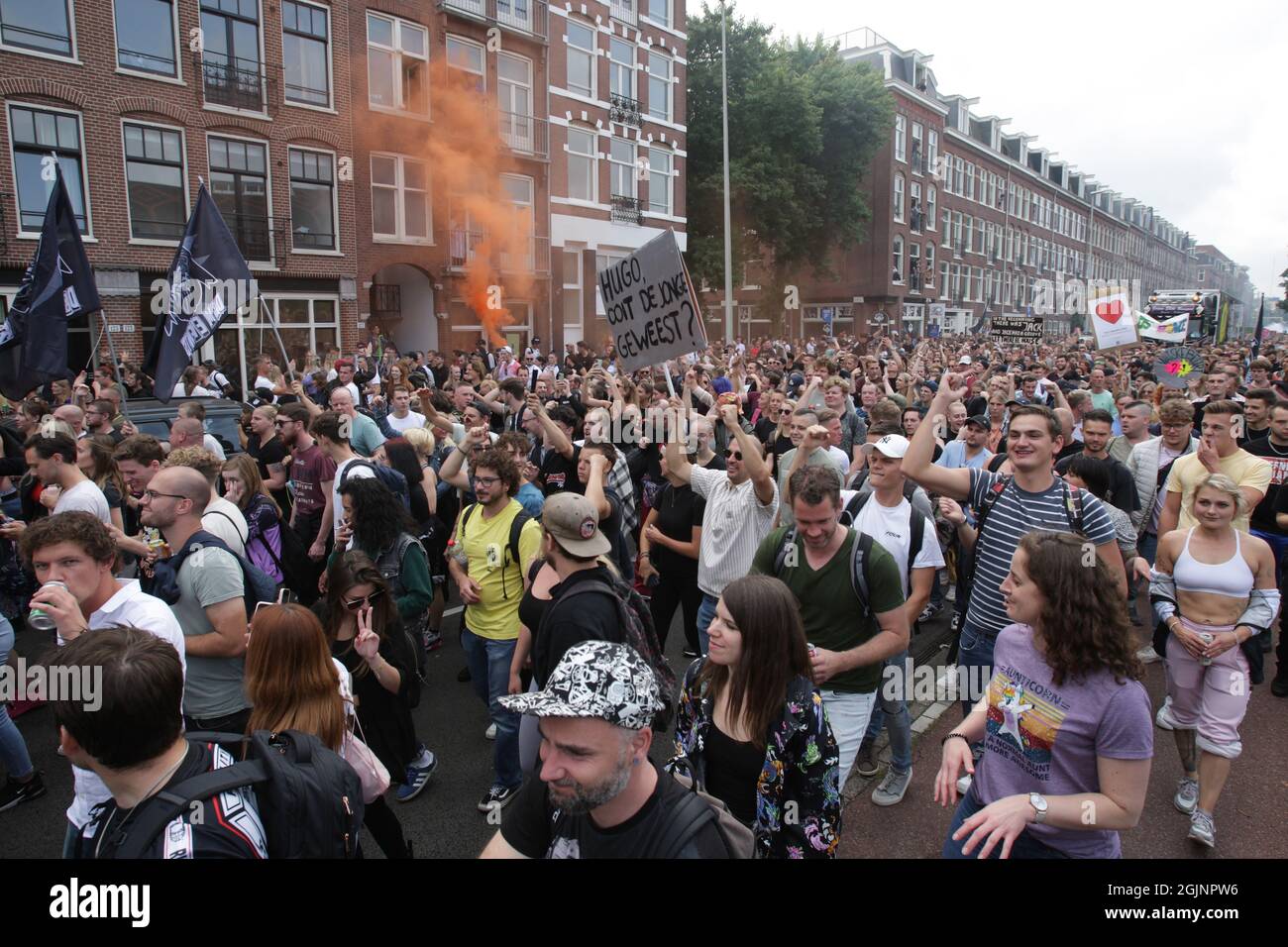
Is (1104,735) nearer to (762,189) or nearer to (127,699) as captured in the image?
(127,699)

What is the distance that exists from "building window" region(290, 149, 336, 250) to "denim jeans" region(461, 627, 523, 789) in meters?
18.8

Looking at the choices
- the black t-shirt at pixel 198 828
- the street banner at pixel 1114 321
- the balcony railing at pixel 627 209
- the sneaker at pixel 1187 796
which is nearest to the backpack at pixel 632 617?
the black t-shirt at pixel 198 828

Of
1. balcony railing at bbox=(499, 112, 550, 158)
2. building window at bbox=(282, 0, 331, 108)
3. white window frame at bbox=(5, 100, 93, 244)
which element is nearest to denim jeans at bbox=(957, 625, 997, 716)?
white window frame at bbox=(5, 100, 93, 244)

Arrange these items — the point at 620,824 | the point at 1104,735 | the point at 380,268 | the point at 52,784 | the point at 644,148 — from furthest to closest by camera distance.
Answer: the point at 644,148
the point at 380,268
the point at 52,784
the point at 1104,735
the point at 620,824

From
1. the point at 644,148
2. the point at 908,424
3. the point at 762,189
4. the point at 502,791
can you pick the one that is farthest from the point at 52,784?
the point at 762,189

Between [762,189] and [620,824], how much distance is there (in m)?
34.0

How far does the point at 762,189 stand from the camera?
32.9 m

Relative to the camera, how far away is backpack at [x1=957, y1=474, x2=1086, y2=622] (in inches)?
140

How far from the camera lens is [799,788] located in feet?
7.81

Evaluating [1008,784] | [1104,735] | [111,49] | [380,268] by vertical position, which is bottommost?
[1008,784]

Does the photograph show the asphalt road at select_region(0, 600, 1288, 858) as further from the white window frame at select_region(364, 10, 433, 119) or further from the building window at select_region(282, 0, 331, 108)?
the white window frame at select_region(364, 10, 433, 119)

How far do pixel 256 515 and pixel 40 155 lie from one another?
16.7m

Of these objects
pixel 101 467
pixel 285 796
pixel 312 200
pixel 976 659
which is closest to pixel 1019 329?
pixel 976 659

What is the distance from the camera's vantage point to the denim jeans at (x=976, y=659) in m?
3.75
